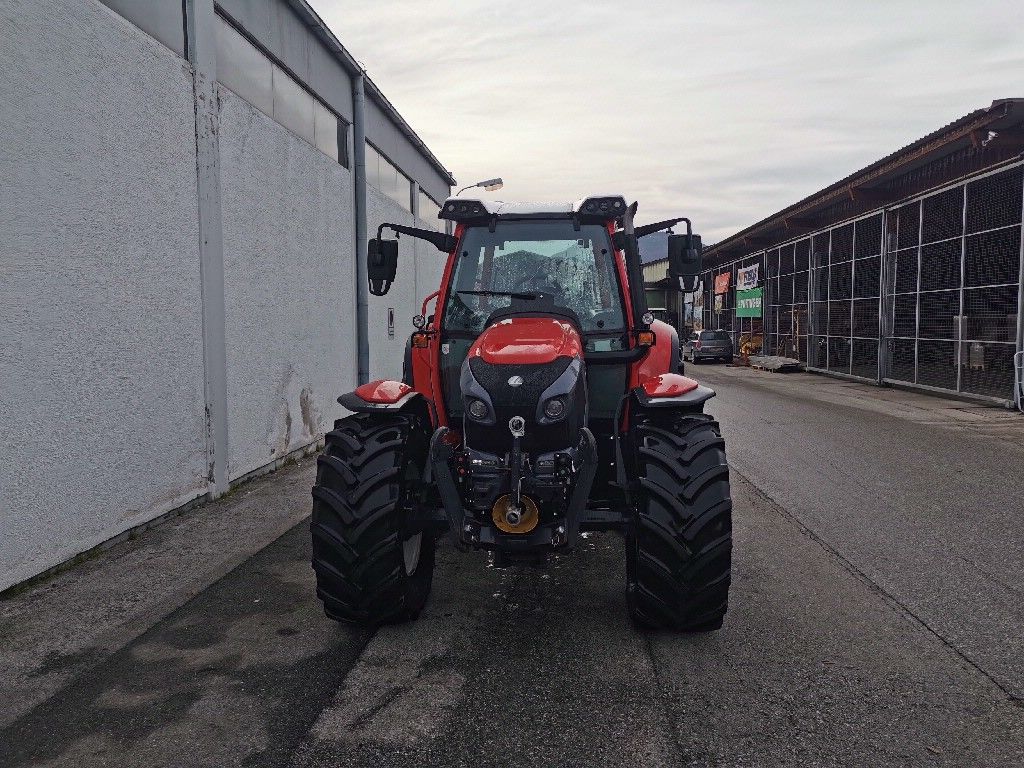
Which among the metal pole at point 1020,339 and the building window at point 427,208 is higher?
the building window at point 427,208

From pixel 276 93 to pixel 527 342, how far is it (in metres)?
6.82

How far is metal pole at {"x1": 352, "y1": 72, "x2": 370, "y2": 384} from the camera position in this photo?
39.2ft

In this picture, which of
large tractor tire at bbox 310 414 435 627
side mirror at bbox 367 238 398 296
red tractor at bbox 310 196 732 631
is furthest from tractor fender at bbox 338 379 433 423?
side mirror at bbox 367 238 398 296

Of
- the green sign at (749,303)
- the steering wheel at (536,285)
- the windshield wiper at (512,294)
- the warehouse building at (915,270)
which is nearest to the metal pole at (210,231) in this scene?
the windshield wiper at (512,294)

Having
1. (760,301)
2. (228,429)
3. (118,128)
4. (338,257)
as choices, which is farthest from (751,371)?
(118,128)

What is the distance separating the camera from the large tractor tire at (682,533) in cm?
346

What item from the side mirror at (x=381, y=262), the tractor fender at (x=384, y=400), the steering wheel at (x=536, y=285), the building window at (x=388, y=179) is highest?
the building window at (x=388, y=179)

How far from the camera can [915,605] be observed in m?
4.10

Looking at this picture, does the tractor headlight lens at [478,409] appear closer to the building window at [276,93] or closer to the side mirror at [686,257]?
the side mirror at [686,257]

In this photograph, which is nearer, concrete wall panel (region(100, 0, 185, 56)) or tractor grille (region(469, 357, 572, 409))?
tractor grille (region(469, 357, 572, 409))

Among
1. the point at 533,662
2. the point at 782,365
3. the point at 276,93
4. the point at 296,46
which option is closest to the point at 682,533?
the point at 533,662

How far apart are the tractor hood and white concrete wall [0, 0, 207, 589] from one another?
2894 millimetres

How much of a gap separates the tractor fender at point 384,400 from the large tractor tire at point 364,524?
0.13 meters

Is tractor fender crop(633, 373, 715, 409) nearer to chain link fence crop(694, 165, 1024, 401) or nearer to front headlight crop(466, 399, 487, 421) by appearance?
front headlight crop(466, 399, 487, 421)
